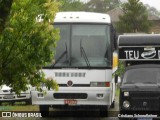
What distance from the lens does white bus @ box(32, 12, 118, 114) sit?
56.6 feet

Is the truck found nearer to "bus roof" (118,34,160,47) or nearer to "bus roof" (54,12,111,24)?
"bus roof" (118,34,160,47)

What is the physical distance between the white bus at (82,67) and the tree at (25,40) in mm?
3847

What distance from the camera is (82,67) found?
17312mm

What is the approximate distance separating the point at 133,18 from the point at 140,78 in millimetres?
62292

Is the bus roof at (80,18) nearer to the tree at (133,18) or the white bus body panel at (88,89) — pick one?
the white bus body panel at (88,89)

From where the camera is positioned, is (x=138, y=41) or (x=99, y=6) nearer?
(x=138, y=41)

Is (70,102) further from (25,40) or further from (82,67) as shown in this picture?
(25,40)

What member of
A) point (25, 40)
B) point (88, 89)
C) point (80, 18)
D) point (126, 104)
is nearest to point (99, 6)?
point (80, 18)

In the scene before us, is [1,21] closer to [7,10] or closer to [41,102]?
[7,10]

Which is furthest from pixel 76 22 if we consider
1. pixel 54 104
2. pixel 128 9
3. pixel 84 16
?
pixel 128 9

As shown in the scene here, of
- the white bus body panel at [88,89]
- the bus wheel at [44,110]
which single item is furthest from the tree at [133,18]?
the white bus body panel at [88,89]

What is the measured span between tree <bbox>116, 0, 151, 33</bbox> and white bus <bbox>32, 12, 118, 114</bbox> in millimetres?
59728

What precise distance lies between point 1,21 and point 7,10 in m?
0.25

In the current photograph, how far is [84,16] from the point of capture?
59.4ft
